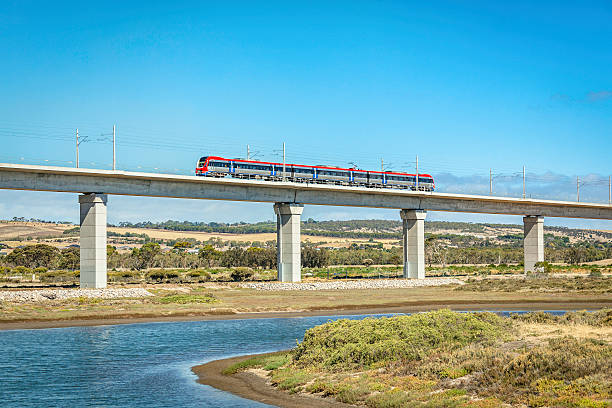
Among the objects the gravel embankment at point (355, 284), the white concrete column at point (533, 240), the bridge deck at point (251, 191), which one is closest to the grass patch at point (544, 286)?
the gravel embankment at point (355, 284)

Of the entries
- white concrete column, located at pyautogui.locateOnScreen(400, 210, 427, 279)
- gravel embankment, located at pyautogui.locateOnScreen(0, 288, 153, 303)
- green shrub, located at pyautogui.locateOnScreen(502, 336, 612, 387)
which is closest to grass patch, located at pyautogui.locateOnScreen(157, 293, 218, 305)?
gravel embankment, located at pyautogui.locateOnScreen(0, 288, 153, 303)

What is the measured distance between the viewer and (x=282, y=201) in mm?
68500

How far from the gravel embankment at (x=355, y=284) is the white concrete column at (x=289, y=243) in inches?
68.3

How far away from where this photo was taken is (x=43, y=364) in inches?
1073

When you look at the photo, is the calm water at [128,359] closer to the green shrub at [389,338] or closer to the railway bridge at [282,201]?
the green shrub at [389,338]

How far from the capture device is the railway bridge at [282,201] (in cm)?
5634

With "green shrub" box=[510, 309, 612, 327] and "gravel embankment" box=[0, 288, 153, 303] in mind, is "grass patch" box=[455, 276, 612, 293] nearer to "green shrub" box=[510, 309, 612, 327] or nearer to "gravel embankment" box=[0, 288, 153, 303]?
"green shrub" box=[510, 309, 612, 327]

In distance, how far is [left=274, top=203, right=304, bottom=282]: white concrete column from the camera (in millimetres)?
68250

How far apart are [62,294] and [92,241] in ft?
18.8

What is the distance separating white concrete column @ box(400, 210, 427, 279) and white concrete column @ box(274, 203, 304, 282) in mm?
14996

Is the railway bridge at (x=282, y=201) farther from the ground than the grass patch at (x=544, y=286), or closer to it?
farther from the ground

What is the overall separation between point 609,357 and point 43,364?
20.4m

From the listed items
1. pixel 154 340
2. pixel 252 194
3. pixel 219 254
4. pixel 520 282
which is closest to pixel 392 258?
pixel 219 254

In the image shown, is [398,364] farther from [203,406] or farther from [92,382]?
[92,382]
